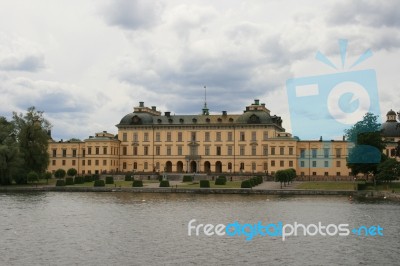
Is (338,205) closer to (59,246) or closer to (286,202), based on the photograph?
(286,202)

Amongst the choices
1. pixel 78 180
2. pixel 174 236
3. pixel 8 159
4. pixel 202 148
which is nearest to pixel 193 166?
pixel 202 148

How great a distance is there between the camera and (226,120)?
3853 inches

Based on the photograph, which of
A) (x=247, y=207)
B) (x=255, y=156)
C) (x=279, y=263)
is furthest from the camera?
(x=255, y=156)

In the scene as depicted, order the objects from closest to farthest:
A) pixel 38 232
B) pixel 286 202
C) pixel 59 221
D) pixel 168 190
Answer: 1. pixel 38 232
2. pixel 59 221
3. pixel 286 202
4. pixel 168 190

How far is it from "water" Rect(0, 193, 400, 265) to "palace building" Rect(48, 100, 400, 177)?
3833cm

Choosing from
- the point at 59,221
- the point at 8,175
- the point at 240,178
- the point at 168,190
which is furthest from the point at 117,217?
the point at 240,178

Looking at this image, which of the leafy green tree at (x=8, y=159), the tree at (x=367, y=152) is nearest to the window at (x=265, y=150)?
the tree at (x=367, y=152)

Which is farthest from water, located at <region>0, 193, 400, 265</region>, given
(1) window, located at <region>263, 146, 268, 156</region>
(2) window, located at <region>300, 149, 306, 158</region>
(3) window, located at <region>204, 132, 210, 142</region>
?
(3) window, located at <region>204, 132, 210, 142</region>

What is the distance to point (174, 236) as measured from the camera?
32719mm

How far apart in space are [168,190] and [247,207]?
69.8 feet

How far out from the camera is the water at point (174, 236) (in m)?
26.7

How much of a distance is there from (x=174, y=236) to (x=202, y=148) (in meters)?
64.8

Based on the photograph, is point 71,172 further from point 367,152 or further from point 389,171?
point 389,171

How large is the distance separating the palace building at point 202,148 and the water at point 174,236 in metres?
38.3
